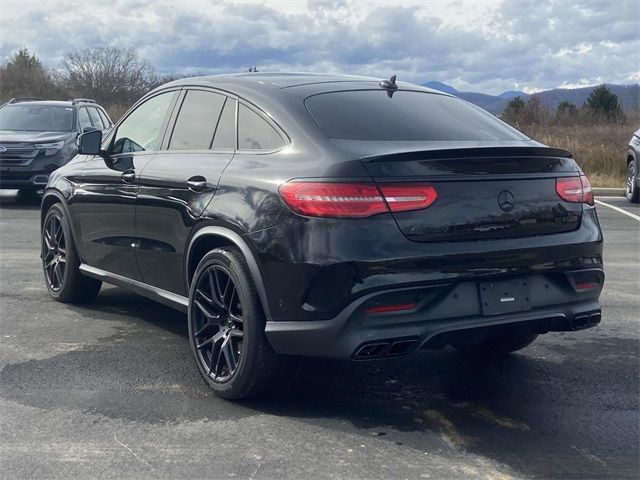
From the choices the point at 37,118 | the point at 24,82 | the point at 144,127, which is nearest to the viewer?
the point at 144,127

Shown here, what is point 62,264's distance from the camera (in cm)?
677

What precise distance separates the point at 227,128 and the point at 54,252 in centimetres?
Answer: 250

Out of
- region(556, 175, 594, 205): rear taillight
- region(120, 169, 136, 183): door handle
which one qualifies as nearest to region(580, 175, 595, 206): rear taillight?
region(556, 175, 594, 205): rear taillight

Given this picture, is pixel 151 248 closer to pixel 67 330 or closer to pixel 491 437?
pixel 67 330

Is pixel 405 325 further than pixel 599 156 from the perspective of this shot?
No

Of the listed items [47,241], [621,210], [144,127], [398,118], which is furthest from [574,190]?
[621,210]

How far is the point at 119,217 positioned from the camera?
5770 mm

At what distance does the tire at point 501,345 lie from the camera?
5.34 meters

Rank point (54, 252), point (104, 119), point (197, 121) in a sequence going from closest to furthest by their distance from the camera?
point (197, 121) → point (54, 252) → point (104, 119)

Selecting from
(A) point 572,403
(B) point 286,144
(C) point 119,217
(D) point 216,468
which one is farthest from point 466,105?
(D) point 216,468

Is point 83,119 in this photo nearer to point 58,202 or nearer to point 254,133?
point 58,202

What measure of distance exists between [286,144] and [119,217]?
174 centimetres

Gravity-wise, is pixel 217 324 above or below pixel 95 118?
below

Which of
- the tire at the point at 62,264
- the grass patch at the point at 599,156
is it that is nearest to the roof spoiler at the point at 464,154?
the tire at the point at 62,264
